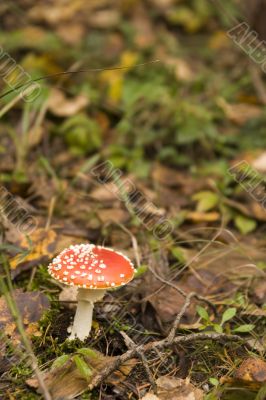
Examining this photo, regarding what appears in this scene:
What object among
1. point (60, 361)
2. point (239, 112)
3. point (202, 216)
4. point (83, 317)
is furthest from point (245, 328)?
point (239, 112)

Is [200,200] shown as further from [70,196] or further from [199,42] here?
[199,42]

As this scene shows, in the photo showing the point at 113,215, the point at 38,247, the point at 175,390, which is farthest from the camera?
the point at 113,215

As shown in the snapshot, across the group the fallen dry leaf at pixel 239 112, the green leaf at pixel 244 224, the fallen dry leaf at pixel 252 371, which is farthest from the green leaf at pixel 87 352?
the fallen dry leaf at pixel 239 112

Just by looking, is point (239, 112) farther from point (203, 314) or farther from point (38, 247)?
point (203, 314)

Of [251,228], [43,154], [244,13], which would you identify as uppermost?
[244,13]

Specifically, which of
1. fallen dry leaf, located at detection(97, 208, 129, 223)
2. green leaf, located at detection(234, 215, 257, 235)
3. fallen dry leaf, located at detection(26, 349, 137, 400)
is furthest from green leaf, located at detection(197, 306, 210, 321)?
green leaf, located at detection(234, 215, 257, 235)

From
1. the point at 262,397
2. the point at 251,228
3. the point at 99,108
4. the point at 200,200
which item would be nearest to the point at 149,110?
the point at 99,108
